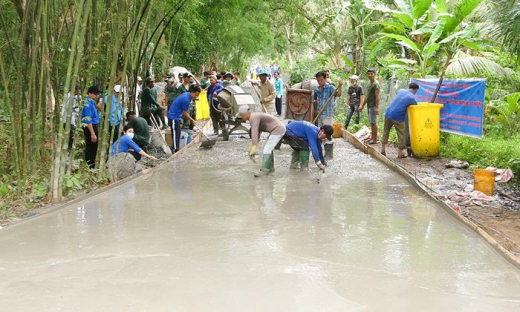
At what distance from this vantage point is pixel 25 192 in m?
6.82

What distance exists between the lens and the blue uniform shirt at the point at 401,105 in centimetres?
973

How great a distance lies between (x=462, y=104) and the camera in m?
9.66

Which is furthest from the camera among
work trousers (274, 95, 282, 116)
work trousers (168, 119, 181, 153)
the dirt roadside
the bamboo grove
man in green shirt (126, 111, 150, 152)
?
work trousers (274, 95, 282, 116)

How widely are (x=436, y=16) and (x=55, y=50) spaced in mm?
8084

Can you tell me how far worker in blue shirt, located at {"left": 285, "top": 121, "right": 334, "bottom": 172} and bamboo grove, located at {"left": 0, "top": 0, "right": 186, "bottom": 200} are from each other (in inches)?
104

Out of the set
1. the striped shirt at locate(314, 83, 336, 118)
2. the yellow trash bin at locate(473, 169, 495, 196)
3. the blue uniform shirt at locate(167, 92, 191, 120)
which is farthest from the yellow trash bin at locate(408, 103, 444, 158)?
the blue uniform shirt at locate(167, 92, 191, 120)

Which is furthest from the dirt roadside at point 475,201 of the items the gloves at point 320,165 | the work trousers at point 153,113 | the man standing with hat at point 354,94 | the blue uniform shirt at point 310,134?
the work trousers at point 153,113

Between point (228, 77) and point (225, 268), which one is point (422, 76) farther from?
point (225, 268)

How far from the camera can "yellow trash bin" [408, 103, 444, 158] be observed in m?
9.73

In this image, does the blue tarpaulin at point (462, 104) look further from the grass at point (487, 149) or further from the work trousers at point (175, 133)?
the work trousers at point (175, 133)

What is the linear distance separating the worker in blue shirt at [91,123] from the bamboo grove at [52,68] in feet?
1.00

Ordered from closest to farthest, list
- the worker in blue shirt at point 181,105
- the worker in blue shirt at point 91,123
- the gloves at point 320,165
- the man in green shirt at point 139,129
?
the worker in blue shirt at point 91,123, the gloves at point 320,165, the man in green shirt at point 139,129, the worker in blue shirt at point 181,105

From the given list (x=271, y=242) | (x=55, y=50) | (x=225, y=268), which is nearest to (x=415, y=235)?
(x=271, y=242)

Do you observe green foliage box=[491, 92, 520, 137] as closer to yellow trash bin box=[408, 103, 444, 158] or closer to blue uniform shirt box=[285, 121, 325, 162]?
yellow trash bin box=[408, 103, 444, 158]
